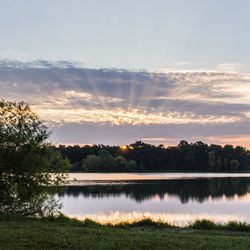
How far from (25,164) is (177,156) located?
146287mm

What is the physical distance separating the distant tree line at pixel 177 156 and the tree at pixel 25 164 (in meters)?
126

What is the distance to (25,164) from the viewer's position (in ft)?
86.8

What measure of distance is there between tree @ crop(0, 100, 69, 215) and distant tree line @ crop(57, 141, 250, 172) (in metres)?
126

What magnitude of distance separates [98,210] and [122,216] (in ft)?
15.0

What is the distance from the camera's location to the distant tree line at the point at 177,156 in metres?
161

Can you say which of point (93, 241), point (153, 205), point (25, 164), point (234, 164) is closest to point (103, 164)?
point (234, 164)

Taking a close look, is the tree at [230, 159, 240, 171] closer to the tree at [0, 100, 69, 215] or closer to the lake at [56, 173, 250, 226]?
the lake at [56, 173, 250, 226]

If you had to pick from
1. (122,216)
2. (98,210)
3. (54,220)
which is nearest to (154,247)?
(54,220)

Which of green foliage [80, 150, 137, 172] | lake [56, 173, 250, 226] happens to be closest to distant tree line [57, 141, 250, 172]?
green foliage [80, 150, 137, 172]

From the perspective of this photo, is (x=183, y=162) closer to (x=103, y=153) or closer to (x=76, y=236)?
(x=103, y=153)

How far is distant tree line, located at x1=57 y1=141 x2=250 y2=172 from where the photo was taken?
161 metres

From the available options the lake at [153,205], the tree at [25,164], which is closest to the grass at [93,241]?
the tree at [25,164]

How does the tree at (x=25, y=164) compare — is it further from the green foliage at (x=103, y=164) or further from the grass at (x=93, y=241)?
the green foliage at (x=103, y=164)

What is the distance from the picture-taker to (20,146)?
27.0 m
